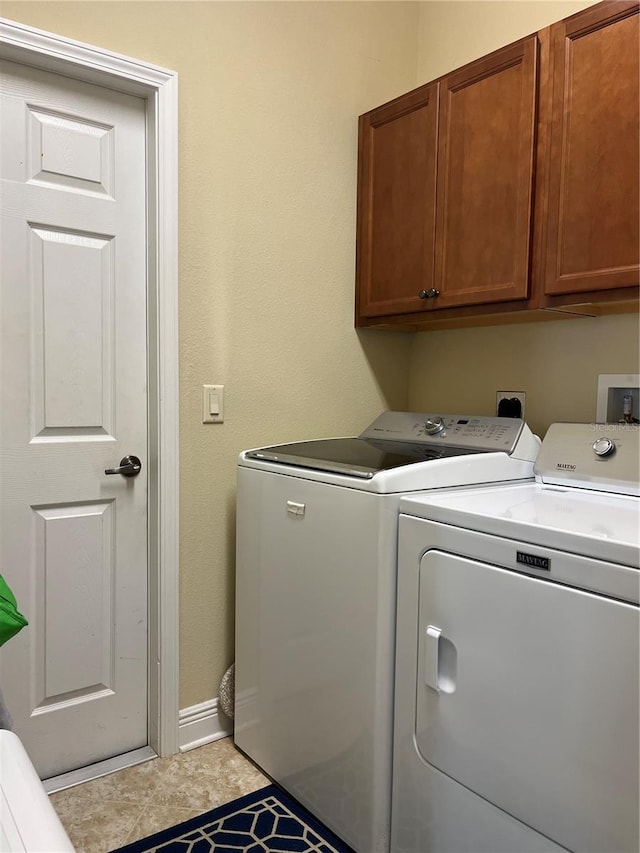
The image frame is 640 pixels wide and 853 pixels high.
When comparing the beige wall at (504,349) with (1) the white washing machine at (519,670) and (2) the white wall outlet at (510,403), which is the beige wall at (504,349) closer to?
(2) the white wall outlet at (510,403)

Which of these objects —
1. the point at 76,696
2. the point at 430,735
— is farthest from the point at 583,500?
the point at 76,696

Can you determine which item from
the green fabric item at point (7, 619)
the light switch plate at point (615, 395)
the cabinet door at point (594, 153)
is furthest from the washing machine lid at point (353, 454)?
the green fabric item at point (7, 619)

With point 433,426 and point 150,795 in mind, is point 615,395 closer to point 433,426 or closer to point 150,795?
point 433,426

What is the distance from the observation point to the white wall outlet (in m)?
2.10

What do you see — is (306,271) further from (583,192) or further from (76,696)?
(76,696)

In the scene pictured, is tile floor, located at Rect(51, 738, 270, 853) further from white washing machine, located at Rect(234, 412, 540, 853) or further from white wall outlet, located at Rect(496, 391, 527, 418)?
white wall outlet, located at Rect(496, 391, 527, 418)

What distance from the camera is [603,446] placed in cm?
164

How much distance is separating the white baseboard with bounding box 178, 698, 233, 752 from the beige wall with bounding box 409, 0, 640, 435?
1325 millimetres

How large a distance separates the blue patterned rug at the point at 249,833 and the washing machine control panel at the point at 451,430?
1115 millimetres

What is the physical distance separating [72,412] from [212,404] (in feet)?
1.38

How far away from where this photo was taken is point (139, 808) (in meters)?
1.73

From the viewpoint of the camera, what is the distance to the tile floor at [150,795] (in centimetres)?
165

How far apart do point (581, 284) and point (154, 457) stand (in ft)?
4.28

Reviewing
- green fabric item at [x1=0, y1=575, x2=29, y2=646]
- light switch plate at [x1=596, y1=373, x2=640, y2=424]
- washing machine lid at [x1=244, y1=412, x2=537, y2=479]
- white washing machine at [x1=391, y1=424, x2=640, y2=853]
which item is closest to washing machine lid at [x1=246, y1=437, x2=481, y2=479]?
washing machine lid at [x1=244, y1=412, x2=537, y2=479]
